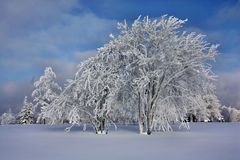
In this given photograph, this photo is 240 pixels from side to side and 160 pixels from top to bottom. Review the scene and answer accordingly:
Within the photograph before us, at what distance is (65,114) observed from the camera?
109 ft

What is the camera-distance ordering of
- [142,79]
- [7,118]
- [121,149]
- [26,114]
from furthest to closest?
[7,118]
[26,114]
[142,79]
[121,149]

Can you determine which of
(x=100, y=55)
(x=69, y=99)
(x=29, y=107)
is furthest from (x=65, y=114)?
(x=29, y=107)

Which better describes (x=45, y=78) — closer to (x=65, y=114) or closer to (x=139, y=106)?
(x=65, y=114)

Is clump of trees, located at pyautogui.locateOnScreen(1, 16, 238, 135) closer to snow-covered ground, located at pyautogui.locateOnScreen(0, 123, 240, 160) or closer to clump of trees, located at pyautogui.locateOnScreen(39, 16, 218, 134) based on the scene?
Answer: clump of trees, located at pyautogui.locateOnScreen(39, 16, 218, 134)

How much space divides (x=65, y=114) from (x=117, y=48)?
7843 mm

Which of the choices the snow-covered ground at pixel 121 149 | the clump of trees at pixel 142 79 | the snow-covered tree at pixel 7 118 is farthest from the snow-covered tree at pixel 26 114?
the snow-covered ground at pixel 121 149

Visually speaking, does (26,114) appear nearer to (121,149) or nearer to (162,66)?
(162,66)

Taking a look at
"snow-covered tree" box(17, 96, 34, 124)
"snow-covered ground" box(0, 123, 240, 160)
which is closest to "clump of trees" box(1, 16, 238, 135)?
"snow-covered ground" box(0, 123, 240, 160)

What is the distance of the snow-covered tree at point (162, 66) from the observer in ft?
102

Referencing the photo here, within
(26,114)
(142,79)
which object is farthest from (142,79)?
(26,114)

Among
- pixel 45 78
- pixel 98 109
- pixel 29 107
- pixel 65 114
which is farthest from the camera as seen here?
pixel 29 107

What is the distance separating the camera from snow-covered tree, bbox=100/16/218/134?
3105 centimetres

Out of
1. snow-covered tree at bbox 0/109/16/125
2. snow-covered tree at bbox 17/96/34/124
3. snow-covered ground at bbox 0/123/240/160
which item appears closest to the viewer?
snow-covered ground at bbox 0/123/240/160

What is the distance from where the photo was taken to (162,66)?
101 feet
